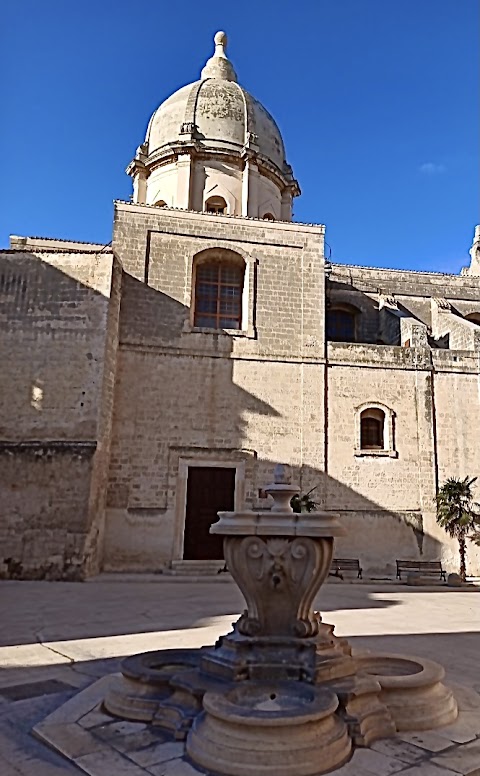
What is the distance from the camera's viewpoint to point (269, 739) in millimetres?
3043

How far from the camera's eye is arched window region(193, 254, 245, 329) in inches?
612

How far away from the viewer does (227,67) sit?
21672mm

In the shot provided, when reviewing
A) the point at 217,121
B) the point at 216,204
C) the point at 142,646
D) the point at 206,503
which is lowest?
the point at 142,646

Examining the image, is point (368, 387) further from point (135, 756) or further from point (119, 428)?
point (135, 756)

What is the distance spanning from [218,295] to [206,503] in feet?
17.9

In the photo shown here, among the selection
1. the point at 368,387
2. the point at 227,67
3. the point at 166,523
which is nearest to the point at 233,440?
the point at 166,523

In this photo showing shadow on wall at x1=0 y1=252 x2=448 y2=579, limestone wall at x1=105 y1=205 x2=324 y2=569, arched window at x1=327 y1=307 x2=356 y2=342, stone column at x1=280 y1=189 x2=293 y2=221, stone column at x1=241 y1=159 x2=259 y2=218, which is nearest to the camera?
Answer: shadow on wall at x1=0 y1=252 x2=448 y2=579

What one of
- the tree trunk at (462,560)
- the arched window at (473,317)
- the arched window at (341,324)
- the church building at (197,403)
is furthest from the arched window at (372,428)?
the arched window at (473,317)

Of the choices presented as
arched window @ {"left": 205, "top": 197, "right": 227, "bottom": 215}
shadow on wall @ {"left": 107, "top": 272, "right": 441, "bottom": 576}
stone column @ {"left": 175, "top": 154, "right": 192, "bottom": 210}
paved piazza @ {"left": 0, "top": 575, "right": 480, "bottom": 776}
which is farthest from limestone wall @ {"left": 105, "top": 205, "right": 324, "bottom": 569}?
arched window @ {"left": 205, "top": 197, "right": 227, "bottom": 215}

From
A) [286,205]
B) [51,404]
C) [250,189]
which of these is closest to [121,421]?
[51,404]

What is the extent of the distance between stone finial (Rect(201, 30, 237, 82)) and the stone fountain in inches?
805

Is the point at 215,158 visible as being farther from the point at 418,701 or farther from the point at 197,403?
the point at 418,701

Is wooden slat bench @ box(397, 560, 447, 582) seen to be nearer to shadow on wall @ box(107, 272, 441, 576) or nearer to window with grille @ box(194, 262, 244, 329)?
shadow on wall @ box(107, 272, 441, 576)

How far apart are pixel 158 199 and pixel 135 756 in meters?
17.5
